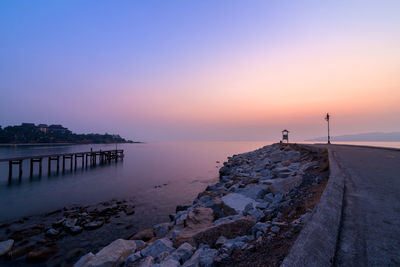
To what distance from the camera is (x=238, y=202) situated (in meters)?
6.27

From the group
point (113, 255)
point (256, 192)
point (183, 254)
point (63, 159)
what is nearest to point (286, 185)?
point (256, 192)

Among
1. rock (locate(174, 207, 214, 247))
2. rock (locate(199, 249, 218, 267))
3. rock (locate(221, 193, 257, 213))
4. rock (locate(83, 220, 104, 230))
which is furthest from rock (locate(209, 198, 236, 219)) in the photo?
rock (locate(83, 220, 104, 230))

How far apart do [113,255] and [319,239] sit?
4173mm

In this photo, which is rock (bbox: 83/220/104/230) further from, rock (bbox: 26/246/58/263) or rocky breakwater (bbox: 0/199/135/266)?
rock (bbox: 26/246/58/263)

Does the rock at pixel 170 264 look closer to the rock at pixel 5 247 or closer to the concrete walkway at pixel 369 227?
the concrete walkway at pixel 369 227

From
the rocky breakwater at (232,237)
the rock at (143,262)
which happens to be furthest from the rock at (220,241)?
the rock at (143,262)

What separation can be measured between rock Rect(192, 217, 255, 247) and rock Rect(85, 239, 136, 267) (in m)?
1.72

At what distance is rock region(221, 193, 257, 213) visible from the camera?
5.80 metres

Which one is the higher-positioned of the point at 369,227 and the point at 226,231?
the point at 369,227

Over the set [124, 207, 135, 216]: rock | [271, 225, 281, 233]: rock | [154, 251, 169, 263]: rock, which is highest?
[271, 225, 281, 233]: rock

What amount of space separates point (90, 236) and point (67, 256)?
1.32 m

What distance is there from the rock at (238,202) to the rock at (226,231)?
161 centimetres

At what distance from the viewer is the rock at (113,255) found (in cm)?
409

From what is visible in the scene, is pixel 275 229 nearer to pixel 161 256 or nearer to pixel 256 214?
pixel 256 214
